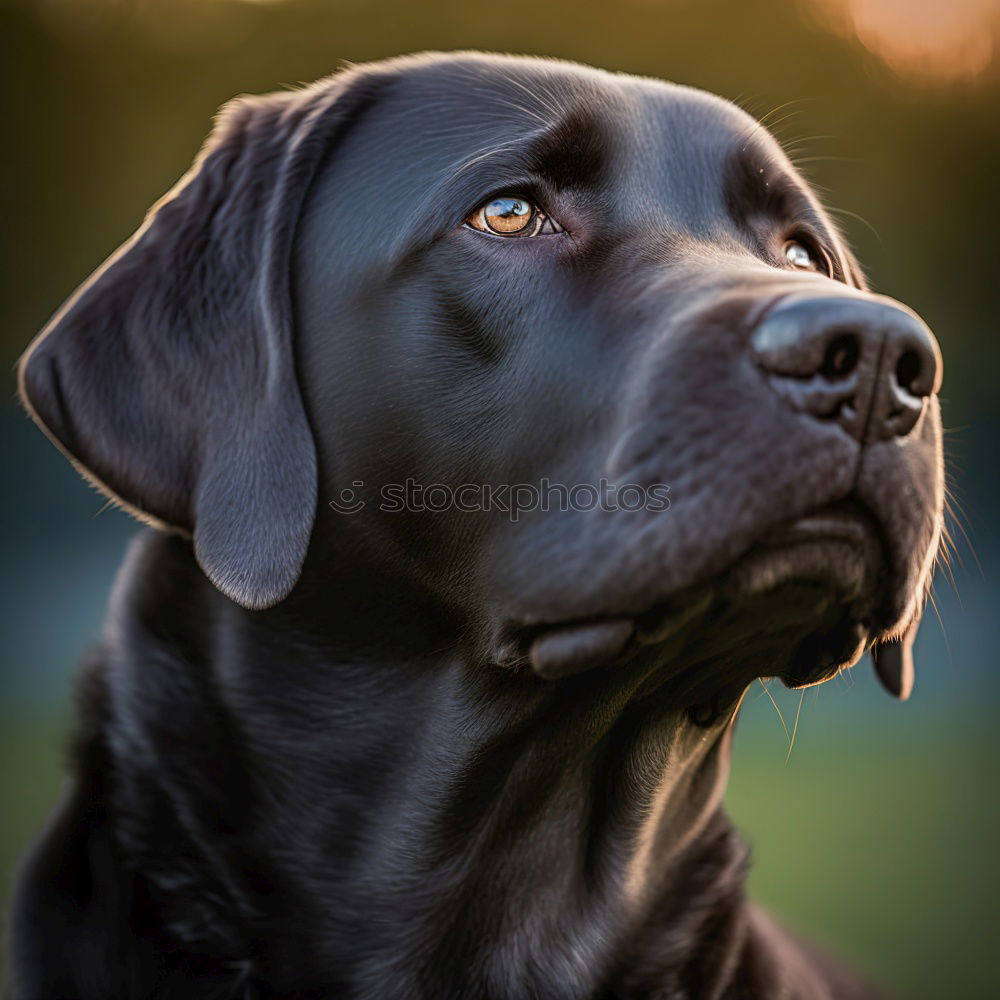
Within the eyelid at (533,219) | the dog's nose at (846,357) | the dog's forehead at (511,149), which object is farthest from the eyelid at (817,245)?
the dog's nose at (846,357)

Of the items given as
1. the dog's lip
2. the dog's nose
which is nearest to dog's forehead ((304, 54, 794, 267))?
the dog's nose

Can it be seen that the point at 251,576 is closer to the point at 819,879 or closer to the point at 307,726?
the point at 307,726

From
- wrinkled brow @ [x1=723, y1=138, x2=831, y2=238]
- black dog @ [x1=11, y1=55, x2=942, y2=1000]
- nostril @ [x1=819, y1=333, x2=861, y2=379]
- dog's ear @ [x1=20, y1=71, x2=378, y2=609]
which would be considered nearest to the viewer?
nostril @ [x1=819, y1=333, x2=861, y2=379]

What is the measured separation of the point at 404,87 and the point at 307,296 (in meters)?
0.57

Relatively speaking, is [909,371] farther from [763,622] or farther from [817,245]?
[817,245]

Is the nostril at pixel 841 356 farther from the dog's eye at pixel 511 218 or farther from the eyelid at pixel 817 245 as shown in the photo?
the eyelid at pixel 817 245

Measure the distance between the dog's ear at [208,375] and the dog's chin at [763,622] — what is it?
1.96ft

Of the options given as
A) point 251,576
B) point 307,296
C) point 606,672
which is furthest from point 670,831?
point 307,296

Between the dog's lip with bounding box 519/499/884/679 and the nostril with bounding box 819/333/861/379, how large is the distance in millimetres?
205

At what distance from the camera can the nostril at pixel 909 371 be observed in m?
1.76

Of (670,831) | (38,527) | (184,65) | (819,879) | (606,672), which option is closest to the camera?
(606,672)

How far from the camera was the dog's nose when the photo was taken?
1706 mm

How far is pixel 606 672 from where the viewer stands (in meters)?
2.14

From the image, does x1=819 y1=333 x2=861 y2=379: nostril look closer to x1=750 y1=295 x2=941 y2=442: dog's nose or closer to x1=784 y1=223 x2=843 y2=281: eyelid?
x1=750 y1=295 x2=941 y2=442: dog's nose
